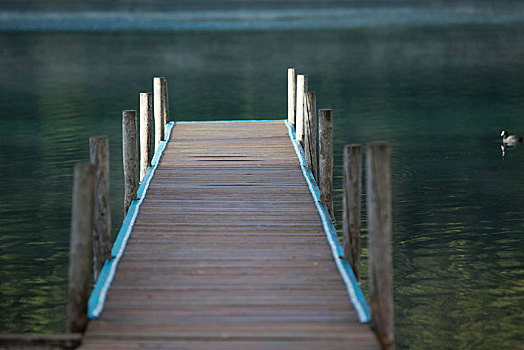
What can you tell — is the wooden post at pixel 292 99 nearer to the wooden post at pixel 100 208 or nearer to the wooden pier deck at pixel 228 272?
the wooden pier deck at pixel 228 272

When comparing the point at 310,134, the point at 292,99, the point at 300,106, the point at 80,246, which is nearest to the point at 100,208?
the point at 80,246

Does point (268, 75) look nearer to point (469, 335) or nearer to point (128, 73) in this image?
point (128, 73)

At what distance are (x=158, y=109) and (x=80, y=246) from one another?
8.87m

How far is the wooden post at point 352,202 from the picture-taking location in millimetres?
9121

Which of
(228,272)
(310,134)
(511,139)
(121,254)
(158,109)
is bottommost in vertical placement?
(511,139)

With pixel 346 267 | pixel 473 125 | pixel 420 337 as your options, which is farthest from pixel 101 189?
pixel 473 125

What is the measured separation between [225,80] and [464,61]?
21.6m

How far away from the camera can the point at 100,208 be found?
9.11m

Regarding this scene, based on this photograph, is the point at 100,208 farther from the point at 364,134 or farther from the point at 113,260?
the point at 364,134

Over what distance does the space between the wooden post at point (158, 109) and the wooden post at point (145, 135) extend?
1.06 metres

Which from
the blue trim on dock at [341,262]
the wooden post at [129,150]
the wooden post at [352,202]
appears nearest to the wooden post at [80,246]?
the blue trim on dock at [341,262]

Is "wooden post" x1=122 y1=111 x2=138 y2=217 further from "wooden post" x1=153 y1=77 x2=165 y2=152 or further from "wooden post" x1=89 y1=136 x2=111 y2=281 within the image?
"wooden post" x1=153 y1=77 x2=165 y2=152

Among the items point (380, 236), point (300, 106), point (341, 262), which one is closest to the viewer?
point (380, 236)

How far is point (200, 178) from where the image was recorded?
506 inches
